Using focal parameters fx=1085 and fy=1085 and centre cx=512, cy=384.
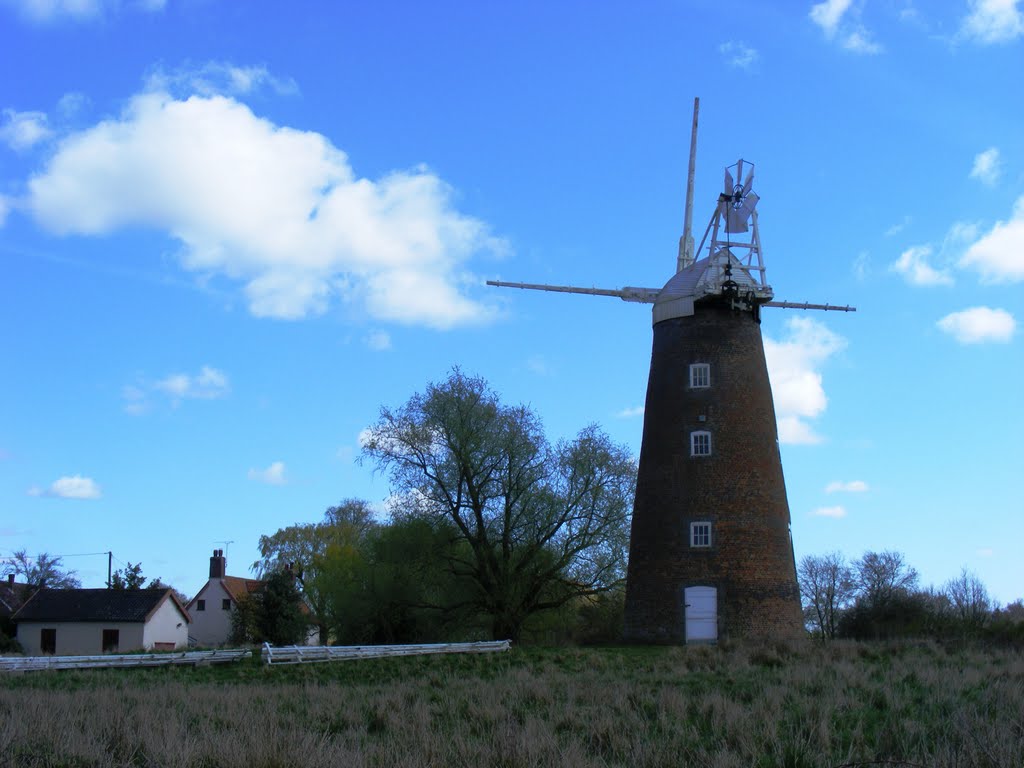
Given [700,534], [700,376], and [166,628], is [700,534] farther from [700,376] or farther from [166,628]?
[166,628]

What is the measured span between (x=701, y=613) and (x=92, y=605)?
3727 centimetres

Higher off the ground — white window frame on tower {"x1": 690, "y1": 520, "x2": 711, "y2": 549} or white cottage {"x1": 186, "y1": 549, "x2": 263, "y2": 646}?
white window frame on tower {"x1": 690, "y1": 520, "x2": 711, "y2": 549}

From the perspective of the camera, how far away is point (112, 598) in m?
57.5

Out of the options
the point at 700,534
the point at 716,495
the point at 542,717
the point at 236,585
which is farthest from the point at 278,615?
the point at 542,717

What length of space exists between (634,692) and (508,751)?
19.8 feet

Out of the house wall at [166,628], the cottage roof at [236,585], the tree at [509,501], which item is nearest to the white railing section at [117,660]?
the tree at [509,501]

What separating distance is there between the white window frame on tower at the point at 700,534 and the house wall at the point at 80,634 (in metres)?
33.9

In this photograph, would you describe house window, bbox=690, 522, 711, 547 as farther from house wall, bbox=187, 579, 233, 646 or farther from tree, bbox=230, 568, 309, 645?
house wall, bbox=187, 579, 233, 646

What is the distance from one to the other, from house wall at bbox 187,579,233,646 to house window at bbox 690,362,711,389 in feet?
144

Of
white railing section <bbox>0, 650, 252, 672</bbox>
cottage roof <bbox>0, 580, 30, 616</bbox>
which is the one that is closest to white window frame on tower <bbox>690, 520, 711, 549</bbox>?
white railing section <bbox>0, 650, 252, 672</bbox>

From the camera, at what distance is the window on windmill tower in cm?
3347

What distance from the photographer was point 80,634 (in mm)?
55625

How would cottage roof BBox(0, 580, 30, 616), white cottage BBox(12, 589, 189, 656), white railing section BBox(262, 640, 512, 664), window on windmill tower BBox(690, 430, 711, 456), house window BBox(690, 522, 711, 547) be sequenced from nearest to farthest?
white railing section BBox(262, 640, 512, 664), house window BBox(690, 522, 711, 547), window on windmill tower BBox(690, 430, 711, 456), white cottage BBox(12, 589, 189, 656), cottage roof BBox(0, 580, 30, 616)

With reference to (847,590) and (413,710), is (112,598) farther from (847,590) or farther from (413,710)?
(413,710)
